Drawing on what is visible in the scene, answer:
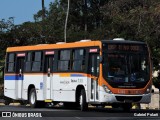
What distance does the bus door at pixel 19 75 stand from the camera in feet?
103

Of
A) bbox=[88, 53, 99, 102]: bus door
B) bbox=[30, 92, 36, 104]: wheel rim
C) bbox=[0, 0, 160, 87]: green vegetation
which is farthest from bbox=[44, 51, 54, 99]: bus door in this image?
bbox=[0, 0, 160, 87]: green vegetation

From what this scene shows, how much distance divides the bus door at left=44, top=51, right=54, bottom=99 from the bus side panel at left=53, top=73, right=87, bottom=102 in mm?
362

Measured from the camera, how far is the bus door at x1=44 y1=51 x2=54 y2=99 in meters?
29.1

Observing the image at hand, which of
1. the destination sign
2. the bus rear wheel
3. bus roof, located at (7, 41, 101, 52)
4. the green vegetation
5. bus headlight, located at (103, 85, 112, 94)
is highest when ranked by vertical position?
the green vegetation

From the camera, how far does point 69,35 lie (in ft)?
201

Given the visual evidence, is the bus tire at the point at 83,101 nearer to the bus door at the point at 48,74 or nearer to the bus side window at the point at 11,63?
the bus door at the point at 48,74

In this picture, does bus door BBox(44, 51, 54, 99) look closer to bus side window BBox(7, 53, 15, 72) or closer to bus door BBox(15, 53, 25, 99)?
bus door BBox(15, 53, 25, 99)

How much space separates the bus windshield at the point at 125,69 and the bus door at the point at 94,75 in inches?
18.5

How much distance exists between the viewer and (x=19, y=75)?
31.7 meters

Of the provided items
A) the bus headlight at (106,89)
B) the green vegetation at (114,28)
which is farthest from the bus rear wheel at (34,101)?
the green vegetation at (114,28)

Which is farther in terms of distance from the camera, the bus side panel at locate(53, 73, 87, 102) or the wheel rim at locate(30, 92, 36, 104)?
the wheel rim at locate(30, 92, 36, 104)

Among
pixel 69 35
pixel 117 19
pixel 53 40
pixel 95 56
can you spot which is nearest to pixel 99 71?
pixel 95 56

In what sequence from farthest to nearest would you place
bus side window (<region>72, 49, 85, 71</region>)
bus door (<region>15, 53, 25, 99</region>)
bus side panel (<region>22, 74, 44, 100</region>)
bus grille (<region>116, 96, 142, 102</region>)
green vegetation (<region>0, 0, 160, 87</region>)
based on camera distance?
green vegetation (<region>0, 0, 160, 87</region>)
bus door (<region>15, 53, 25, 99</region>)
bus side panel (<region>22, 74, 44, 100</region>)
bus side window (<region>72, 49, 85, 71</region>)
bus grille (<region>116, 96, 142, 102</region>)

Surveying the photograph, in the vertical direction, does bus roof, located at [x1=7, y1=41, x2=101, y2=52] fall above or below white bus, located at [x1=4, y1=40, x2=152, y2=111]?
above
